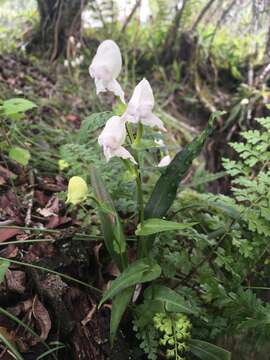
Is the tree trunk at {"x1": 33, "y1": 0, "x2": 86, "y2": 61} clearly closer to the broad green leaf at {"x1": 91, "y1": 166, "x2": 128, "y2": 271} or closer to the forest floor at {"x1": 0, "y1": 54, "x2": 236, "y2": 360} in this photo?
the forest floor at {"x1": 0, "y1": 54, "x2": 236, "y2": 360}

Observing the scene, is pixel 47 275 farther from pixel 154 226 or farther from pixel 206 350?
pixel 206 350

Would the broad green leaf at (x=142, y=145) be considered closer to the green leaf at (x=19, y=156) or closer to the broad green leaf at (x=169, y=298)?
the broad green leaf at (x=169, y=298)

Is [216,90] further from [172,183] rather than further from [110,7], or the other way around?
[172,183]

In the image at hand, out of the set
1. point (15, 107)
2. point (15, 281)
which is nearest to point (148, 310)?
point (15, 281)

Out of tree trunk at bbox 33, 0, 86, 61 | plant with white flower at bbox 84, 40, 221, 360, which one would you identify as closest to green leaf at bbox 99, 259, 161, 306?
plant with white flower at bbox 84, 40, 221, 360

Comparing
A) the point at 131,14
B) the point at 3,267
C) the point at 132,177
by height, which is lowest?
the point at 3,267

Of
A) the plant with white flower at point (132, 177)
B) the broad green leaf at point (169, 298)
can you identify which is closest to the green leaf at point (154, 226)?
the plant with white flower at point (132, 177)
